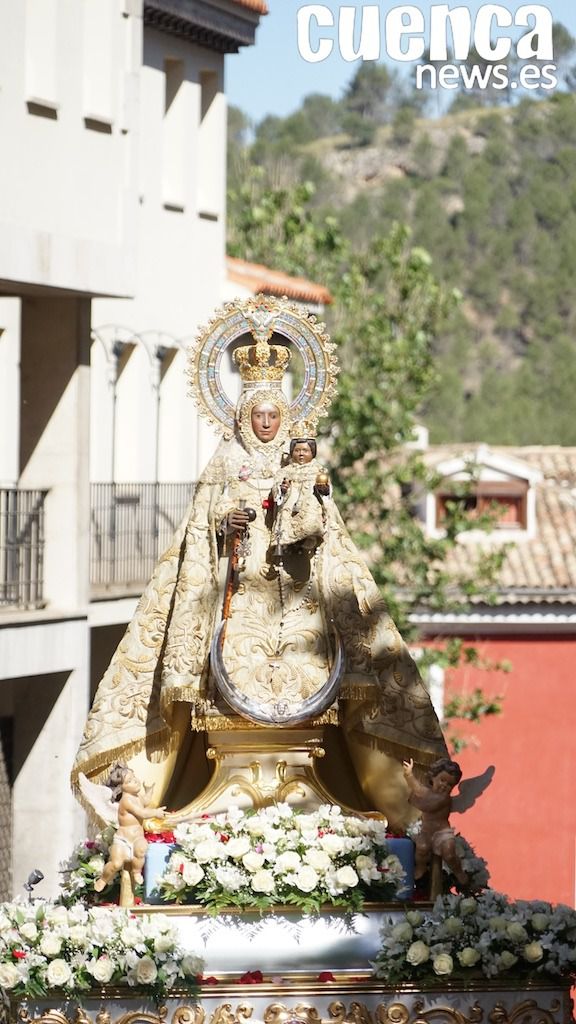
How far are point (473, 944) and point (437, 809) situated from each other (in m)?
0.74

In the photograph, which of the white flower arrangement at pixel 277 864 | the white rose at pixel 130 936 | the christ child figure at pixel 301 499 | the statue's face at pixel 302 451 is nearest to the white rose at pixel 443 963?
the white flower arrangement at pixel 277 864

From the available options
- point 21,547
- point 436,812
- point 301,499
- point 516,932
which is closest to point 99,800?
point 436,812

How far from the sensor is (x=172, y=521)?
28094 millimetres

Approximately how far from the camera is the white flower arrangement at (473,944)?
42.8 feet

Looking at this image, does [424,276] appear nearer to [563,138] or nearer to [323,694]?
[323,694]

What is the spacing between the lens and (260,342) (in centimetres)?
1418

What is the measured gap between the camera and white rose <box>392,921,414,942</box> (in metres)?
13.1

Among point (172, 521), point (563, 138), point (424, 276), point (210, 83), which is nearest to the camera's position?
point (172, 521)

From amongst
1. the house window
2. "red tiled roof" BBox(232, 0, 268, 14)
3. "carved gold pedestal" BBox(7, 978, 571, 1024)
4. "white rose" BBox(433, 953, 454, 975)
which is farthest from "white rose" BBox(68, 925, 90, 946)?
the house window

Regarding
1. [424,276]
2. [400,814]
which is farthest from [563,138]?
[400,814]

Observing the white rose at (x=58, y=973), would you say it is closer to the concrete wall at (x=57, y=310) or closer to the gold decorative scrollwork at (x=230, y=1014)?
the gold decorative scrollwork at (x=230, y=1014)

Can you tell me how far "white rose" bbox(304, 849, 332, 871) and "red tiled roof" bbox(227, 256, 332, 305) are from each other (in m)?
17.5

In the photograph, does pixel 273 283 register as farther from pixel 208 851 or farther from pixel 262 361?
pixel 208 851

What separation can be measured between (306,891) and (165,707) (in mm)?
1388
